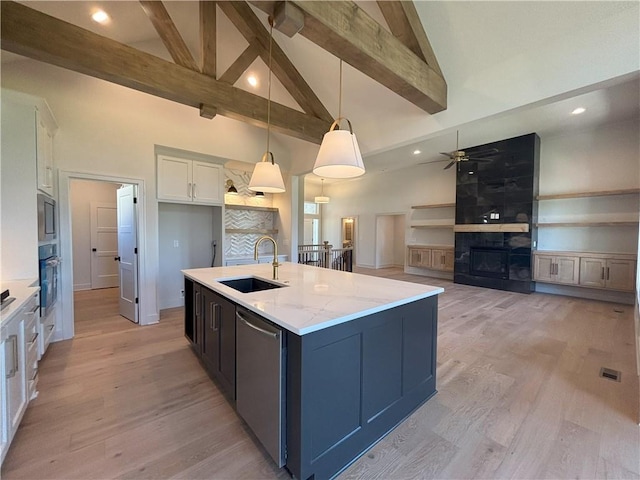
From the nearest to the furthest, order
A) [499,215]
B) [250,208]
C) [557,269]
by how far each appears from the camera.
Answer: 1. [557,269]
2. [250,208]
3. [499,215]

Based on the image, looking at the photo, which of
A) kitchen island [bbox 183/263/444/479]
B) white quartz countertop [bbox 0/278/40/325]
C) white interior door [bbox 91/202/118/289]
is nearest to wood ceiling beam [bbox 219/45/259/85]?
kitchen island [bbox 183/263/444/479]

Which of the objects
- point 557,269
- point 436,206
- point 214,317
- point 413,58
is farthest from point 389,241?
point 214,317

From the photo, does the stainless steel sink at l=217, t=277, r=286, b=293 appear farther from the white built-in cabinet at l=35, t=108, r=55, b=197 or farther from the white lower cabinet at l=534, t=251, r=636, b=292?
the white lower cabinet at l=534, t=251, r=636, b=292

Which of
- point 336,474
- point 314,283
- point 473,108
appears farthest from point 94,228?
point 473,108

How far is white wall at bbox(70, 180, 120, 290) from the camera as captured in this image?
245 inches

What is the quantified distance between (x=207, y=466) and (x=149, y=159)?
159 inches

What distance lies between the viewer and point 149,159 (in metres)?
4.08

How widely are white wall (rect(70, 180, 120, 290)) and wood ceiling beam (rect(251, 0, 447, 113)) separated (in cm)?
617

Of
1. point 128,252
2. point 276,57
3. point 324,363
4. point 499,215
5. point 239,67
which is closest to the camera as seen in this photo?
point 324,363

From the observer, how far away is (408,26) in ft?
9.62

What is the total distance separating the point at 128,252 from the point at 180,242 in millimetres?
924

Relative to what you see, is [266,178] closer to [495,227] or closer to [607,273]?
[495,227]

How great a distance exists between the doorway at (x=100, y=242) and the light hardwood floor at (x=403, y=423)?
0.76 metres

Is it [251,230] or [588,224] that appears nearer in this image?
[588,224]
